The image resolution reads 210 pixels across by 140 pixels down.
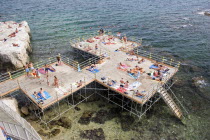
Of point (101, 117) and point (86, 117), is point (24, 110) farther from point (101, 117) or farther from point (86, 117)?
point (101, 117)

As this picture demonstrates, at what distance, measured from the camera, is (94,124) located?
84.3 ft

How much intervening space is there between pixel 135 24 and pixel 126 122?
147 feet

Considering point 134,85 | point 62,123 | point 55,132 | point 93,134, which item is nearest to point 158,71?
point 134,85

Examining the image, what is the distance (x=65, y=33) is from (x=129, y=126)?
40652 mm

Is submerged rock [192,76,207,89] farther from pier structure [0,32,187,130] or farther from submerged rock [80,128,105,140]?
submerged rock [80,128,105,140]

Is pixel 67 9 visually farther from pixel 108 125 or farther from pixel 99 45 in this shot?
pixel 108 125

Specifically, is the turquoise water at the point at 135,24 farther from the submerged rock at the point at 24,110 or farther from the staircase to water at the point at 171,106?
the submerged rock at the point at 24,110

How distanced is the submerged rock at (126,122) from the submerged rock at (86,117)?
4619 mm

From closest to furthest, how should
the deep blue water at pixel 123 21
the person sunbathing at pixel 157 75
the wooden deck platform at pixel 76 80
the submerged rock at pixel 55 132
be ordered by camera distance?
the submerged rock at pixel 55 132 < the wooden deck platform at pixel 76 80 < the person sunbathing at pixel 157 75 < the deep blue water at pixel 123 21

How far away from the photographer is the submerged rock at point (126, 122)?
83.4 feet

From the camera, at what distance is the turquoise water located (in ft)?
141

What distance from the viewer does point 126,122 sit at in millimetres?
26203

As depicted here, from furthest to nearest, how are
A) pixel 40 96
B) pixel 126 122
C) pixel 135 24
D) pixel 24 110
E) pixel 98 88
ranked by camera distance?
pixel 135 24, pixel 98 88, pixel 24 110, pixel 126 122, pixel 40 96

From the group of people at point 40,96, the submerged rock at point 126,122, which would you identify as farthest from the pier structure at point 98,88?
the submerged rock at point 126,122
